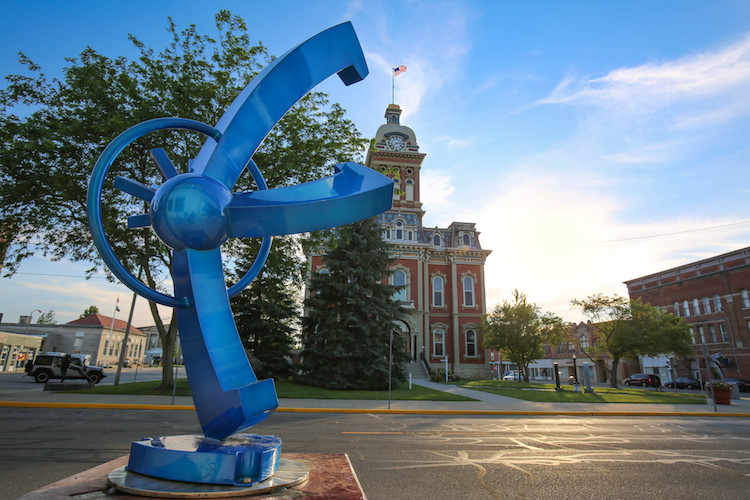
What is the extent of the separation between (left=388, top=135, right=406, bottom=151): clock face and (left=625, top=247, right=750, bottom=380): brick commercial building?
96.1ft

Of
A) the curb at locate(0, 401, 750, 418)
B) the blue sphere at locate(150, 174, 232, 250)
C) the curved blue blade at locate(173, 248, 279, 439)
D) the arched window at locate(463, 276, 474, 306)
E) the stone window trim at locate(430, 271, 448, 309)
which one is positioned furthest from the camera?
the arched window at locate(463, 276, 474, 306)

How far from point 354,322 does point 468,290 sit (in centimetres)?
2117

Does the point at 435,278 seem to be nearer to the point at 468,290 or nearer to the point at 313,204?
the point at 468,290

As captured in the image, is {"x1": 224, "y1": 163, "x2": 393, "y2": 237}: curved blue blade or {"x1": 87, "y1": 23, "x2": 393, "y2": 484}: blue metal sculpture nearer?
{"x1": 87, "y1": 23, "x2": 393, "y2": 484}: blue metal sculpture

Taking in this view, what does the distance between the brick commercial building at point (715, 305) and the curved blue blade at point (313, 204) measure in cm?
4281

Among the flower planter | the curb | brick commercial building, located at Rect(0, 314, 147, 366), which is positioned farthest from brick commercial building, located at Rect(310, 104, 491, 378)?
brick commercial building, located at Rect(0, 314, 147, 366)

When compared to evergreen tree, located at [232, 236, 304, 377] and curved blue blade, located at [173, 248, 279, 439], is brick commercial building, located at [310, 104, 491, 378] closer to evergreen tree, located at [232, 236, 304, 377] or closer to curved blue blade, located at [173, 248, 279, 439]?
evergreen tree, located at [232, 236, 304, 377]

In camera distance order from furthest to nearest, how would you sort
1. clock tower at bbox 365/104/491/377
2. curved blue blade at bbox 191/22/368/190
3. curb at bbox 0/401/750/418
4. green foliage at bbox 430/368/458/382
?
clock tower at bbox 365/104/491/377 → green foliage at bbox 430/368/458/382 → curb at bbox 0/401/750/418 → curved blue blade at bbox 191/22/368/190

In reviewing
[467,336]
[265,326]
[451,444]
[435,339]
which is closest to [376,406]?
[451,444]

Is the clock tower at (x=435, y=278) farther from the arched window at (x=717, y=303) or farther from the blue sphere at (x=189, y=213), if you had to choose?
the blue sphere at (x=189, y=213)

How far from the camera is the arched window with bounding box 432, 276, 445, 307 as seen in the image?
130ft

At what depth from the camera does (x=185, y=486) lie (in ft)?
9.84

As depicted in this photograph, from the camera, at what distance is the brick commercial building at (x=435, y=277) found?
1483 inches

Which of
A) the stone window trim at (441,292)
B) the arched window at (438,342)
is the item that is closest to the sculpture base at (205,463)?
the arched window at (438,342)
